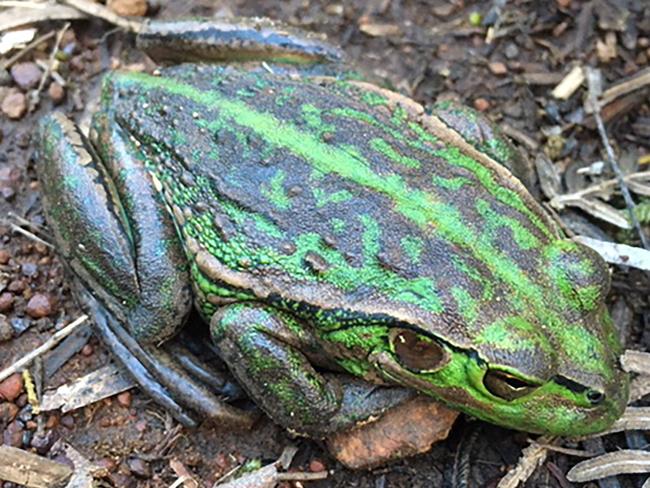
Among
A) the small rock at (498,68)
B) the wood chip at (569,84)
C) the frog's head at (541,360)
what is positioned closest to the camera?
the frog's head at (541,360)

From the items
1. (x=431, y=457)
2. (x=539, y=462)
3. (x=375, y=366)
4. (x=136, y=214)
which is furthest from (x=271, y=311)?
(x=539, y=462)

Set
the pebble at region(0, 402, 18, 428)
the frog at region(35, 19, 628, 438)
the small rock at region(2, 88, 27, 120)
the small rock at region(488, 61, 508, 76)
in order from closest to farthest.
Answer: the frog at region(35, 19, 628, 438) → the pebble at region(0, 402, 18, 428) → the small rock at region(2, 88, 27, 120) → the small rock at region(488, 61, 508, 76)

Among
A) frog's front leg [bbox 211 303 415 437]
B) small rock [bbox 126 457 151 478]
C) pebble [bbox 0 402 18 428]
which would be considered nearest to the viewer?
frog's front leg [bbox 211 303 415 437]

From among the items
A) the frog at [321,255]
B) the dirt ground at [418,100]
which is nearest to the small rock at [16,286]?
the dirt ground at [418,100]

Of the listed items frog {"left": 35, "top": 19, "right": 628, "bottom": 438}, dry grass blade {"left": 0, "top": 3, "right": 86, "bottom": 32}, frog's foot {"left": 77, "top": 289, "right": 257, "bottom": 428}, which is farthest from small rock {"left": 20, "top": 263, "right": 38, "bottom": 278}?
dry grass blade {"left": 0, "top": 3, "right": 86, "bottom": 32}

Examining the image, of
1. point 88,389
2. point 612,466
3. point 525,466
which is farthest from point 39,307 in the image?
point 612,466

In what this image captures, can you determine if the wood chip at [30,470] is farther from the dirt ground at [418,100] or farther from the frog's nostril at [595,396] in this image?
the frog's nostril at [595,396]

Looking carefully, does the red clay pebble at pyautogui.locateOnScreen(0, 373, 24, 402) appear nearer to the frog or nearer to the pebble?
the pebble
